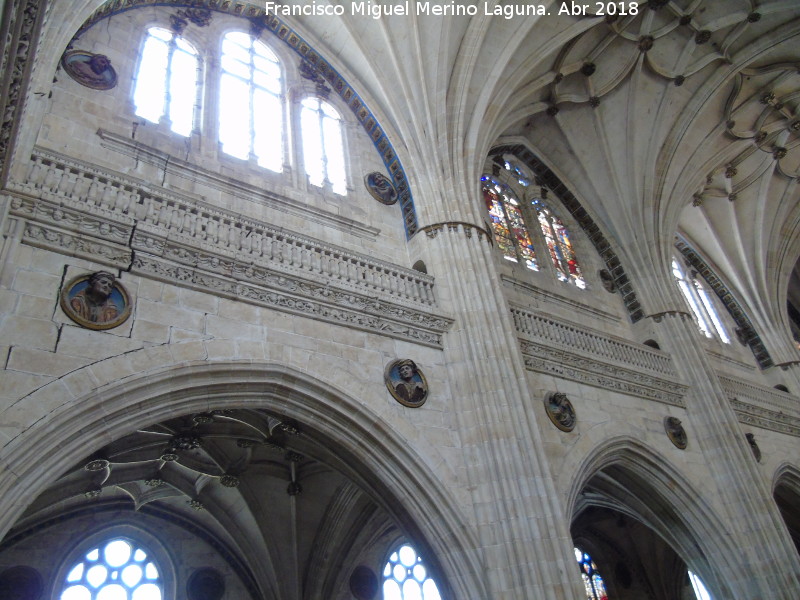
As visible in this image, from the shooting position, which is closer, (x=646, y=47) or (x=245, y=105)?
(x=245, y=105)

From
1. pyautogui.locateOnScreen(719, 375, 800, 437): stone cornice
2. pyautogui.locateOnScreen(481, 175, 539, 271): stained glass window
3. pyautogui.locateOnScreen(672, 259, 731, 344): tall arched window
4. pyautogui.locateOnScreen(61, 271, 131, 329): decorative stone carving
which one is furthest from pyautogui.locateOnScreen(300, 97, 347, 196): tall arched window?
pyautogui.locateOnScreen(672, 259, 731, 344): tall arched window

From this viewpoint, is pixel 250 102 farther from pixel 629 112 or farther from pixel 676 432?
pixel 676 432

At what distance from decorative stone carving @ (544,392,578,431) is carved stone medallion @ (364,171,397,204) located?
4405 mm

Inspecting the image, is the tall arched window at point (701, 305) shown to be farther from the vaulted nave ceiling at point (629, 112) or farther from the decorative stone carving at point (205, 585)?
the decorative stone carving at point (205, 585)

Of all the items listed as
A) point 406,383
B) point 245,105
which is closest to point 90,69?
point 245,105

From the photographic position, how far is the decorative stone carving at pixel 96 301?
19.0 feet

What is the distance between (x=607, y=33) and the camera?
14188 millimetres

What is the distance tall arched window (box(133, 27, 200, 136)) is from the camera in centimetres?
918

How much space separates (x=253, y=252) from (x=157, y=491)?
6.08 m

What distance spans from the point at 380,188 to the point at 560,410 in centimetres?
494

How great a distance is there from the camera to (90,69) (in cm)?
859

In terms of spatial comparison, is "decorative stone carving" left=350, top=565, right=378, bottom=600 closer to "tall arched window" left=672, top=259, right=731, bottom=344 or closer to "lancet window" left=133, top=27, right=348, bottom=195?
"lancet window" left=133, top=27, right=348, bottom=195

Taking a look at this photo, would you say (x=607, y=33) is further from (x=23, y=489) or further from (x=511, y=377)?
(x=23, y=489)

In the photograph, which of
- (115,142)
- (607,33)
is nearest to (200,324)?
(115,142)
